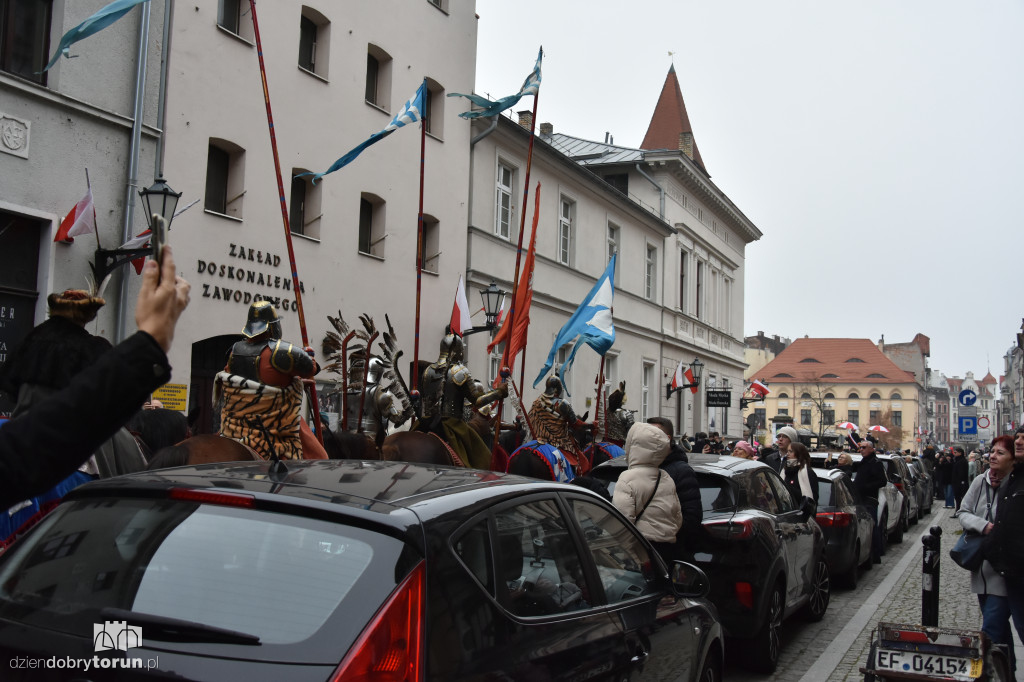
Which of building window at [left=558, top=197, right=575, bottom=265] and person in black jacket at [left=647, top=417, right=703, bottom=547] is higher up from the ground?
building window at [left=558, top=197, right=575, bottom=265]

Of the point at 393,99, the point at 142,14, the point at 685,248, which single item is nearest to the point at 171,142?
the point at 142,14

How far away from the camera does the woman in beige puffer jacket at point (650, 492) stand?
6.37 m

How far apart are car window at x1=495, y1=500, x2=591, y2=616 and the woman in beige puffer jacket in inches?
108

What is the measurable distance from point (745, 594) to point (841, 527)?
4.58m

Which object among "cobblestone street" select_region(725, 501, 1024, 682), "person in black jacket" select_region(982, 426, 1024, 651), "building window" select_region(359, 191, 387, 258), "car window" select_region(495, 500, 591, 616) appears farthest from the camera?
"building window" select_region(359, 191, 387, 258)

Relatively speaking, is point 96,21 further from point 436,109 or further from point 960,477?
point 960,477

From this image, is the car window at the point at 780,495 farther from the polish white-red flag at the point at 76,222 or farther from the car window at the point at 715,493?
the polish white-red flag at the point at 76,222

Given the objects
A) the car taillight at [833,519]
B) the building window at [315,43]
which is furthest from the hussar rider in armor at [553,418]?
the building window at [315,43]

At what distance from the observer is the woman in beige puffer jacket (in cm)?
637

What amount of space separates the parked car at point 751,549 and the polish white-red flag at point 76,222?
24.3 feet

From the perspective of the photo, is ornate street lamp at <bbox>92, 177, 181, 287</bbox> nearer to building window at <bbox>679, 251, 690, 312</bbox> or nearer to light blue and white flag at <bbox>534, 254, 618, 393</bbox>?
light blue and white flag at <bbox>534, 254, 618, 393</bbox>

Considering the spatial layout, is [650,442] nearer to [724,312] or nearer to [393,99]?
[393,99]

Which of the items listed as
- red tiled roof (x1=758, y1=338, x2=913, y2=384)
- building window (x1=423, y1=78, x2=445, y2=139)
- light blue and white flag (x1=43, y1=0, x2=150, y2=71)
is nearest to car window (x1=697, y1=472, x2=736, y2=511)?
light blue and white flag (x1=43, y1=0, x2=150, y2=71)

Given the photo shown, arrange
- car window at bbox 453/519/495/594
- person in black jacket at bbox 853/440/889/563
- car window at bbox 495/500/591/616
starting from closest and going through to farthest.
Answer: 1. car window at bbox 453/519/495/594
2. car window at bbox 495/500/591/616
3. person in black jacket at bbox 853/440/889/563
